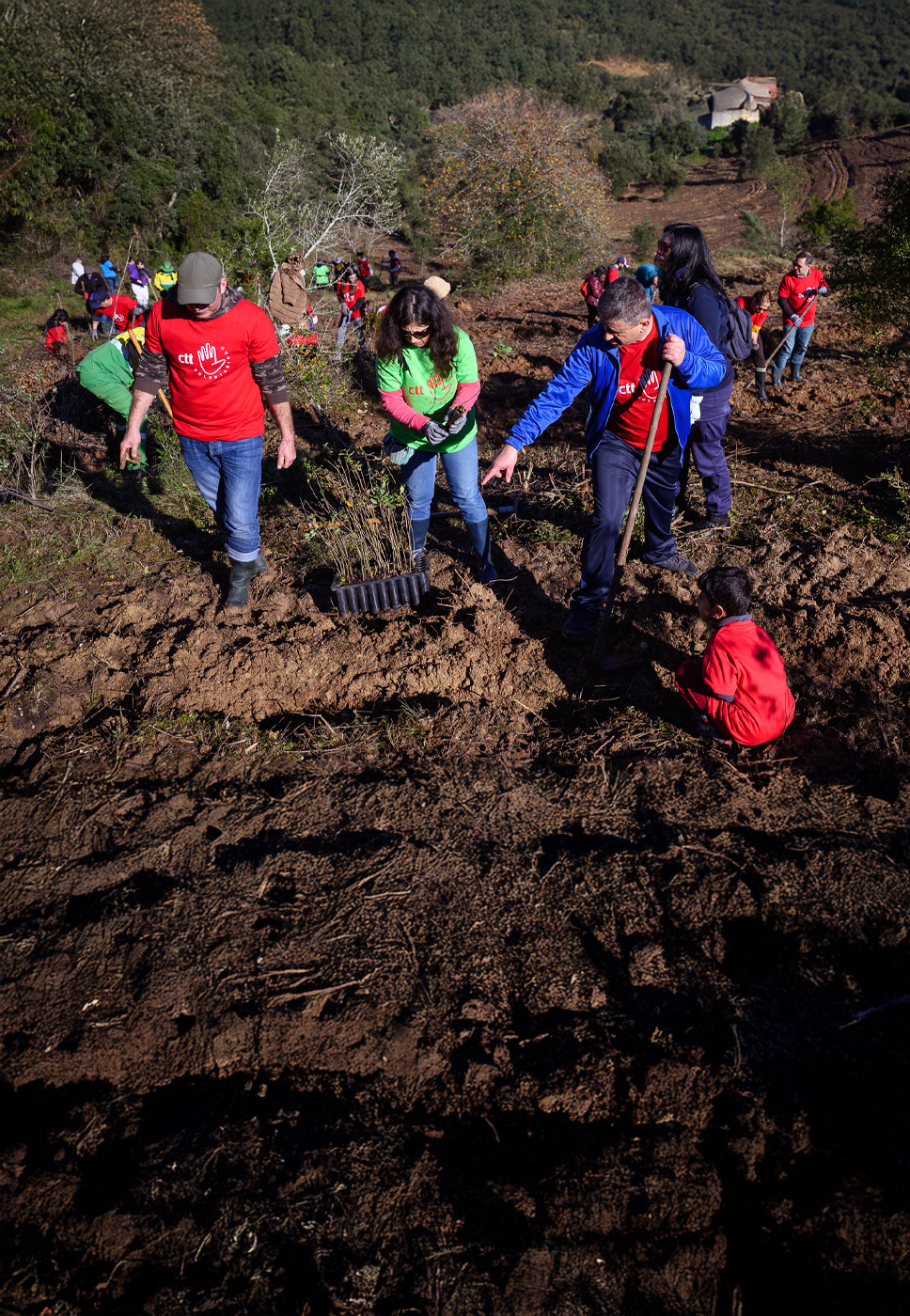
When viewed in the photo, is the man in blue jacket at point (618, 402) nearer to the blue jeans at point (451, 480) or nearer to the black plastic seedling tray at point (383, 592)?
the blue jeans at point (451, 480)

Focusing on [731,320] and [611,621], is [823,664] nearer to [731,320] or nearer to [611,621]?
[611,621]

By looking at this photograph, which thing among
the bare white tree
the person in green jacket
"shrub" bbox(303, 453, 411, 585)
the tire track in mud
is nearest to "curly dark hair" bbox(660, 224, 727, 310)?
"shrub" bbox(303, 453, 411, 585)

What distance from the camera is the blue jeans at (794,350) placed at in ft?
23.9

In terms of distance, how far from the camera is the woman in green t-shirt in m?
3.52

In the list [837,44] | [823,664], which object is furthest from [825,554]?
[837,44]

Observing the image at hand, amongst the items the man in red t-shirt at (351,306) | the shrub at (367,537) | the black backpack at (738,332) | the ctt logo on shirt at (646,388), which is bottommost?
the shrub at (367,537)

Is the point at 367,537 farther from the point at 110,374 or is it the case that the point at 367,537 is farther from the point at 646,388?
the point at 110,374

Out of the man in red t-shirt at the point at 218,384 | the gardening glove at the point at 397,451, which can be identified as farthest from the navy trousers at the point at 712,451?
the man in red t-shirt at the point at 218,384

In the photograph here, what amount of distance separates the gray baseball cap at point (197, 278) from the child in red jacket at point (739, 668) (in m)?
2.54

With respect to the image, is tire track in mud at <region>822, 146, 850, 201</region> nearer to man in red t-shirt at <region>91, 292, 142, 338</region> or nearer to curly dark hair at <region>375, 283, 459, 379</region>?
man in red t-shirt at <region>91, 292, 142, 338</region>

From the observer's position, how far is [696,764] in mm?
3141

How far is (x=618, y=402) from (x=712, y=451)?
1231 mm

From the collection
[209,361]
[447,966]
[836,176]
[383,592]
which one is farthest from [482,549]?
[836,176]

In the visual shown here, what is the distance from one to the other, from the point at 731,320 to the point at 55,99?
20069mm
